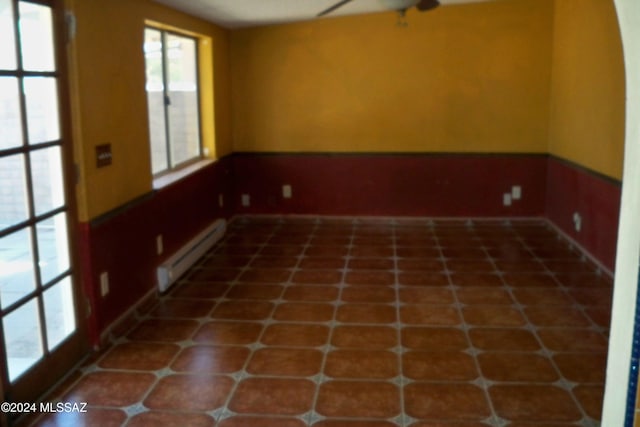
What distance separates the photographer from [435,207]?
6.61 metres

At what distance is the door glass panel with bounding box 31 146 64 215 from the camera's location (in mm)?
2934

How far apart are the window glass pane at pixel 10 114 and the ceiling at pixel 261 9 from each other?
6.33 ft

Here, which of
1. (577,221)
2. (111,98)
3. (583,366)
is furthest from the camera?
(577,221)

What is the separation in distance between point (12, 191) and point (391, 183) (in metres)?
4.41

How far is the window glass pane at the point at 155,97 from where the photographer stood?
15.7 ft

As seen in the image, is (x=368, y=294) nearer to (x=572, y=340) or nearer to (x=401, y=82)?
(x=572, y=340)

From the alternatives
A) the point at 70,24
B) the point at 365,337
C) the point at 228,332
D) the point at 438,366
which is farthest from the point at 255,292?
the point at 70,24

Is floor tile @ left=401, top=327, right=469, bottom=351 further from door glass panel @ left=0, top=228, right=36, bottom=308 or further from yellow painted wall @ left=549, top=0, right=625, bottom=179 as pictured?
door glass panel @ left=0, top=228, right=36, bottom=308

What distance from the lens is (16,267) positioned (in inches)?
109

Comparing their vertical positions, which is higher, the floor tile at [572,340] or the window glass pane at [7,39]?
the window glass pane at [7,39]

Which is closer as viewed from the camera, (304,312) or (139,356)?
(139,356)

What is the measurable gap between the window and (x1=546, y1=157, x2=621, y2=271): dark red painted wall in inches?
135

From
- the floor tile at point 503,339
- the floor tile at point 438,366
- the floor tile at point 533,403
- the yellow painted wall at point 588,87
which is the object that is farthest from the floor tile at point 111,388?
the yellow painted wall at point 588,87

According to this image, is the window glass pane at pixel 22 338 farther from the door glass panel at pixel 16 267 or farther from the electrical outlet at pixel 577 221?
the electrical outlet at pixel 577 221
